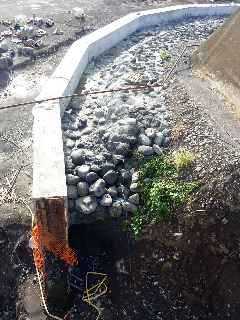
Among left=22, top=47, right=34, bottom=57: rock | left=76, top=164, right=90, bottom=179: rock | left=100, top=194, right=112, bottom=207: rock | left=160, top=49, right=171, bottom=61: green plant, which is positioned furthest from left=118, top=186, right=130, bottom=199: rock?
left=22, top=47, right=34, bottom=57: rock

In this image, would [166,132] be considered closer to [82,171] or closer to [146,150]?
[146,150]

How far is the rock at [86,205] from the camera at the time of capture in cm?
738

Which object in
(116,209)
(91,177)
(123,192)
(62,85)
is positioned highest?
(62,85)

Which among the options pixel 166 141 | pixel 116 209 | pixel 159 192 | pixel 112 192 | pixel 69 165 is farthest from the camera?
pixel 166 141

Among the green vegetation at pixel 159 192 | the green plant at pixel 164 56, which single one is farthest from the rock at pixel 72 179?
the green plant at pixel 164 56

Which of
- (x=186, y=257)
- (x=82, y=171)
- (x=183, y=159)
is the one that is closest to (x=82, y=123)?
(x=82, y=171)

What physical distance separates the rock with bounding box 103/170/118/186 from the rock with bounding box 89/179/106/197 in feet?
0.41

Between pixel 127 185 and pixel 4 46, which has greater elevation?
pixel 4 46

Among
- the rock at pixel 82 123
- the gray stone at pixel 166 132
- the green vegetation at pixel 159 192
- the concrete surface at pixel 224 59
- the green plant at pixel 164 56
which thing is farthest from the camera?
the green plant at pixel 164 56

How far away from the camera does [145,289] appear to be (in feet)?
23.4

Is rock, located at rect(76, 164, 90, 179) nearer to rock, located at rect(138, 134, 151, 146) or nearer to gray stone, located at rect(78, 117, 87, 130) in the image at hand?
rock, located at rect(138, 134, 151, 146)

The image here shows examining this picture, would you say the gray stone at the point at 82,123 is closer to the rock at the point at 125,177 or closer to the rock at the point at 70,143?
the rock at the point at 70,143

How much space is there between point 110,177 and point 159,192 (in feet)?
2.93

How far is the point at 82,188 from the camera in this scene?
7492 millimetres
